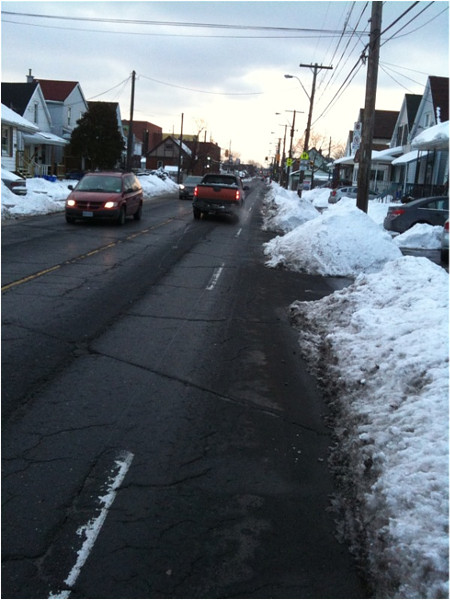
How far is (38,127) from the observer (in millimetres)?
49719

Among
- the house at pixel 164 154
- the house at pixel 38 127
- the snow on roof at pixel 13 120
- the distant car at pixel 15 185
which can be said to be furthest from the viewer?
the house at pixel 164 154

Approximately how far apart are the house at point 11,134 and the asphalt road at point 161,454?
1129 inches

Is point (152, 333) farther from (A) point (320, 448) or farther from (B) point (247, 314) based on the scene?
(A) point (320, 448)

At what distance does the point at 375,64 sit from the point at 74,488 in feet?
53.2

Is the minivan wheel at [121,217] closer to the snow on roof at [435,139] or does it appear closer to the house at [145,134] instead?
the snow on roof at [435,139]

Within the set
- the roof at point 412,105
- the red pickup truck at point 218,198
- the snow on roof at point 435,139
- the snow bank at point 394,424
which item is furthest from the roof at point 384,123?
the snow bank at point 394,424

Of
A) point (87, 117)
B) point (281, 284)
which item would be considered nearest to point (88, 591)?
point (281, 284)

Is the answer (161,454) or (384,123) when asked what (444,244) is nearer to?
(161,454)

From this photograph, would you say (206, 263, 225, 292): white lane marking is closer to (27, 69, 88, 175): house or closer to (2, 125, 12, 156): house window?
(2, 125, 12, 156): house window

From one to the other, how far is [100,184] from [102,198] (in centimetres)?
84

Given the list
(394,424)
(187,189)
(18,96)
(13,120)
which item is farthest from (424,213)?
(18,96)

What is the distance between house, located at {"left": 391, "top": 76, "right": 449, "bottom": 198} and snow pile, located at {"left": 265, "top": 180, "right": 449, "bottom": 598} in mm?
27458

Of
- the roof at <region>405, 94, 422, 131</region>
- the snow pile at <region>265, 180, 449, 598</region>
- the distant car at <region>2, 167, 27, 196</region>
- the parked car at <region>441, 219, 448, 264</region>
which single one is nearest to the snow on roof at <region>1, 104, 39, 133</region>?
the distant car at <region>2, 167, 27, 196</region>

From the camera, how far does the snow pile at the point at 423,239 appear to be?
19250 mm
